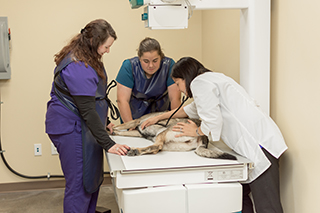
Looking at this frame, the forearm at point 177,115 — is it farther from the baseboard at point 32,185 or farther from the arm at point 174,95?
the baseboard at point 32,185

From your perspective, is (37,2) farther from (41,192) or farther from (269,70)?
(269,70)

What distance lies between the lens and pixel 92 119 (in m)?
1.58

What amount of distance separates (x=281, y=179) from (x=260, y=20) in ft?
2.65

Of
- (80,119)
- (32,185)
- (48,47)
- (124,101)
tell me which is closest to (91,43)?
(80,119)

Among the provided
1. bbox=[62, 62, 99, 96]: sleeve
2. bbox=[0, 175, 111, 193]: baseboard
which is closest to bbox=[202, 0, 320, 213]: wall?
bbox=[62, 62, 99, 96]: sleeve

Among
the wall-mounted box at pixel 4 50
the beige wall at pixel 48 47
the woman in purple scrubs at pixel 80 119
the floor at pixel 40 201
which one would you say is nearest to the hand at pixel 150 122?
the woman in purple scrubs at pixel 80 119

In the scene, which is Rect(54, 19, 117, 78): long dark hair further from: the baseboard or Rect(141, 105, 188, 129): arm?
the baseboard

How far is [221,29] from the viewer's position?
2.70 meters

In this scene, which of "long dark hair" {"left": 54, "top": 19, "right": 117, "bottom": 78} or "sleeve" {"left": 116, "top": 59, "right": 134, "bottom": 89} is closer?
"long dark hair" {"left": 54, "top": 19, "right": 117, "bottom": 78}

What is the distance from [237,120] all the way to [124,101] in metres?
1.07

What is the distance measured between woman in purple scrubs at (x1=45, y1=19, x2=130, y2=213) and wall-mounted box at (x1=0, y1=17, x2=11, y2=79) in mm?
1337

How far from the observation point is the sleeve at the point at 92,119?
5.14ft

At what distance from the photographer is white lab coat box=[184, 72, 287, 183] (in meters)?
1.43

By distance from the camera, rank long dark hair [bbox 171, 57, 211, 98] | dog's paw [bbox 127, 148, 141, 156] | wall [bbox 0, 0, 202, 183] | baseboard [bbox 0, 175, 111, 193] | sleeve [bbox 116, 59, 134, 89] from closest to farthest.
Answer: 1. dog's paw [bbox 127, 148, 141, 156]
2. long dark hair [bbox 171, 57, 211, 98]
3. sleeve [bbox 116, 59, 134, 89]
4. wall [bbox 0, 0, 202, 183]
5. baseboard [bbox 0, 175, 111, 193]
